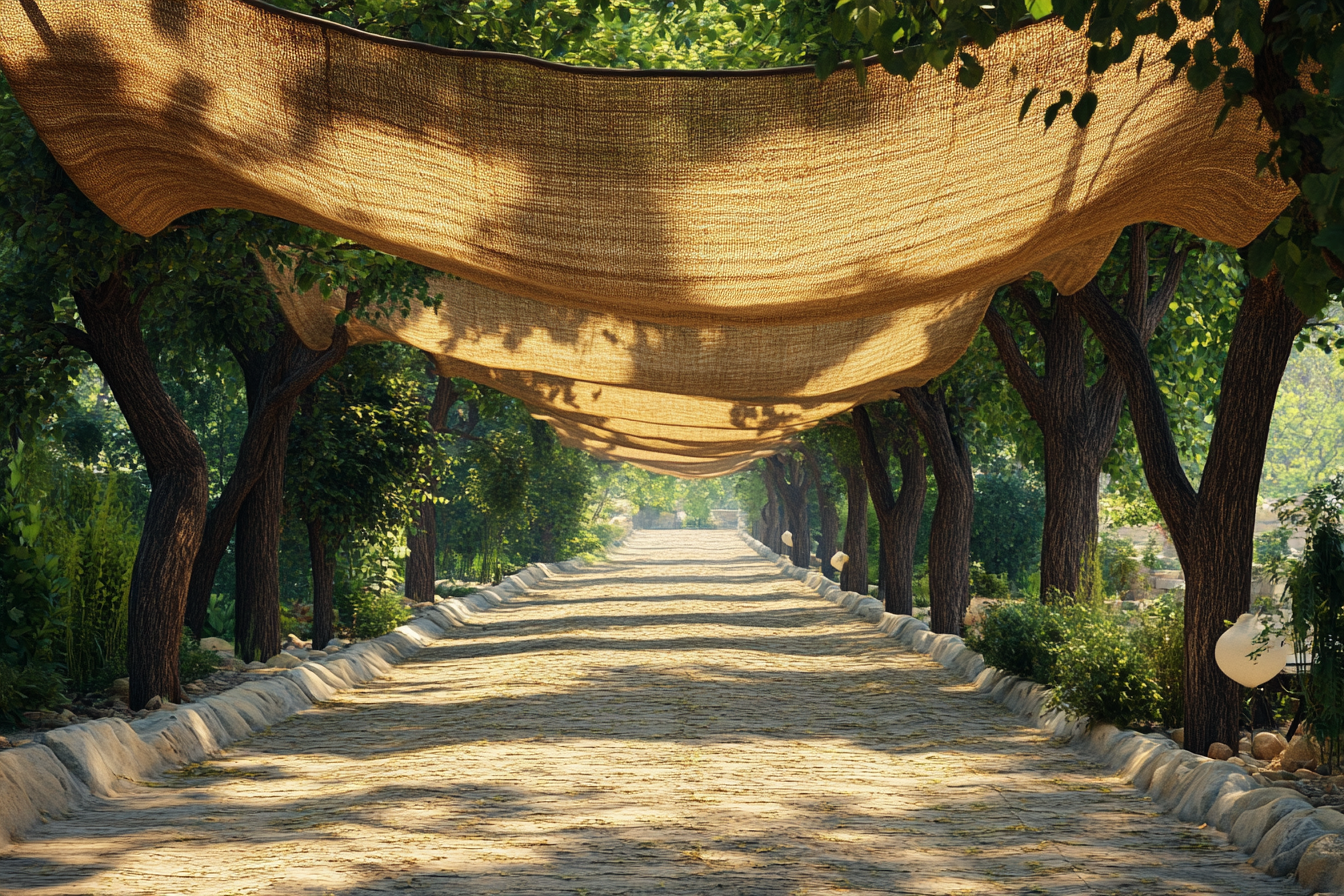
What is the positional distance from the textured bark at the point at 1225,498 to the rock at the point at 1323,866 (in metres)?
1.85

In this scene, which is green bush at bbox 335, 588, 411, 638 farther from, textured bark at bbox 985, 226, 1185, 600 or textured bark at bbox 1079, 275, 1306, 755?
textured bark at bbox 1079, 275, 1306, 755

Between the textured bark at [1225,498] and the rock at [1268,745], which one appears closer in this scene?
the textured bark at [1225,498]

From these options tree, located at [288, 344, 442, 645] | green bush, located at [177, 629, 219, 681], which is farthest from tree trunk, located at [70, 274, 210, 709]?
tree, located at [288, 344, 442, 645]

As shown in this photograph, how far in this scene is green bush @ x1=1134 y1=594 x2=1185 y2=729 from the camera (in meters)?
6.34

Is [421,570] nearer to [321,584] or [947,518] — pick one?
[321,584]

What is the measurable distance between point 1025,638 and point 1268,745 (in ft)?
7.52

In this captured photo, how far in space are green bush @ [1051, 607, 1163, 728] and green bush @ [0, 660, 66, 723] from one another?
554 centimetres

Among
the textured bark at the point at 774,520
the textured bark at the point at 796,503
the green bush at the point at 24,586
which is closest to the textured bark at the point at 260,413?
the green bush at the point at 24,586

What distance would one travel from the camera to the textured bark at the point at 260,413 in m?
8.56

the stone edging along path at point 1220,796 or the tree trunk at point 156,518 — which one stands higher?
the tree trunk at point 156,518

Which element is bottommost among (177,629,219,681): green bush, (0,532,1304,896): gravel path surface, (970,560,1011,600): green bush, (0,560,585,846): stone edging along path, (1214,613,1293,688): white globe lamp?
(0,532,1304,896): gravel path surface

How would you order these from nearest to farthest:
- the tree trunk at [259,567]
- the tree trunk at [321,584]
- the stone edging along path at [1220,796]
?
the stone edging along path at [1220,796] < the tree trunk at [259,567] < the tree trunk at [321,584]

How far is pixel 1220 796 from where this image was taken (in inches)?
181

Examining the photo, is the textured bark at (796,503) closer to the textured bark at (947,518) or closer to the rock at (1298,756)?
the textured bark at (947,518)
